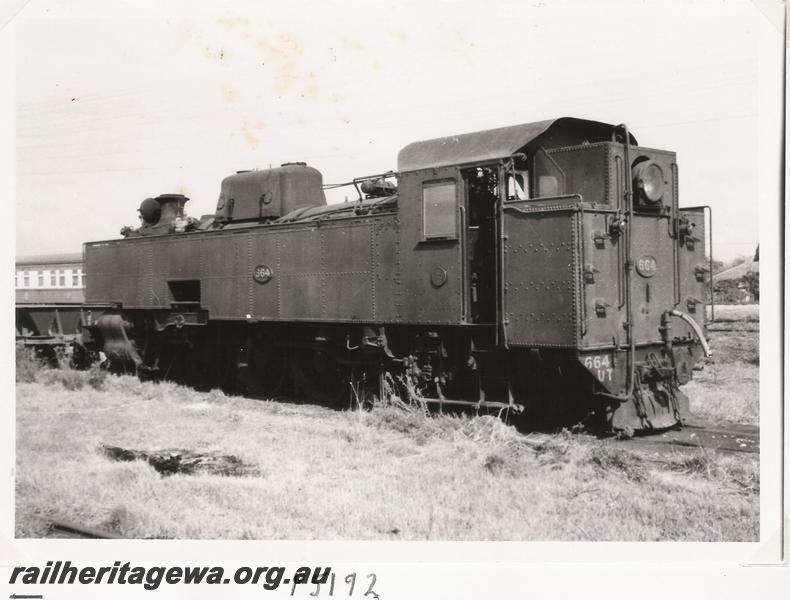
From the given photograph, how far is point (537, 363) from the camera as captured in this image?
357 inches

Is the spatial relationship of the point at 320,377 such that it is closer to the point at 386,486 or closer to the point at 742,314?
the point at 386,486

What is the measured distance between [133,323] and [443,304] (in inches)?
303

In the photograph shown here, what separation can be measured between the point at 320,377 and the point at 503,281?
4403mm

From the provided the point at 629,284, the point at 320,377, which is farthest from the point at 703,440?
the point at 320,377

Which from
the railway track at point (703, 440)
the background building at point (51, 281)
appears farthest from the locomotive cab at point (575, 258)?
the background building at point (51, 281)

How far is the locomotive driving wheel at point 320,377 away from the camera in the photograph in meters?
11.8

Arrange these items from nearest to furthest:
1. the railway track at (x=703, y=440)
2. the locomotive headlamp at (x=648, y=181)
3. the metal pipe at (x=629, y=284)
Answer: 1. the railway track at (x=703, y=440)
2. the metal pipe at (x=629, y=284)
3. the locomotive headlamp at (x=648, y=181)

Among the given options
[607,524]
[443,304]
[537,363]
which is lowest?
[607,524]

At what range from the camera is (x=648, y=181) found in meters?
9.02

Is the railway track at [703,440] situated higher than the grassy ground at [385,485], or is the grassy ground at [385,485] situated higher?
the railway track at [703,440]

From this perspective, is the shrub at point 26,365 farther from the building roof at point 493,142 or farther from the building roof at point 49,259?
the building roof at point 493,142

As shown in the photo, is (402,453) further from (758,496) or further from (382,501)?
(758,496)

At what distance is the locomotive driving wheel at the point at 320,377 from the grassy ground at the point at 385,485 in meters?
1.59

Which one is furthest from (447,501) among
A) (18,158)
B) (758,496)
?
(18,158)
